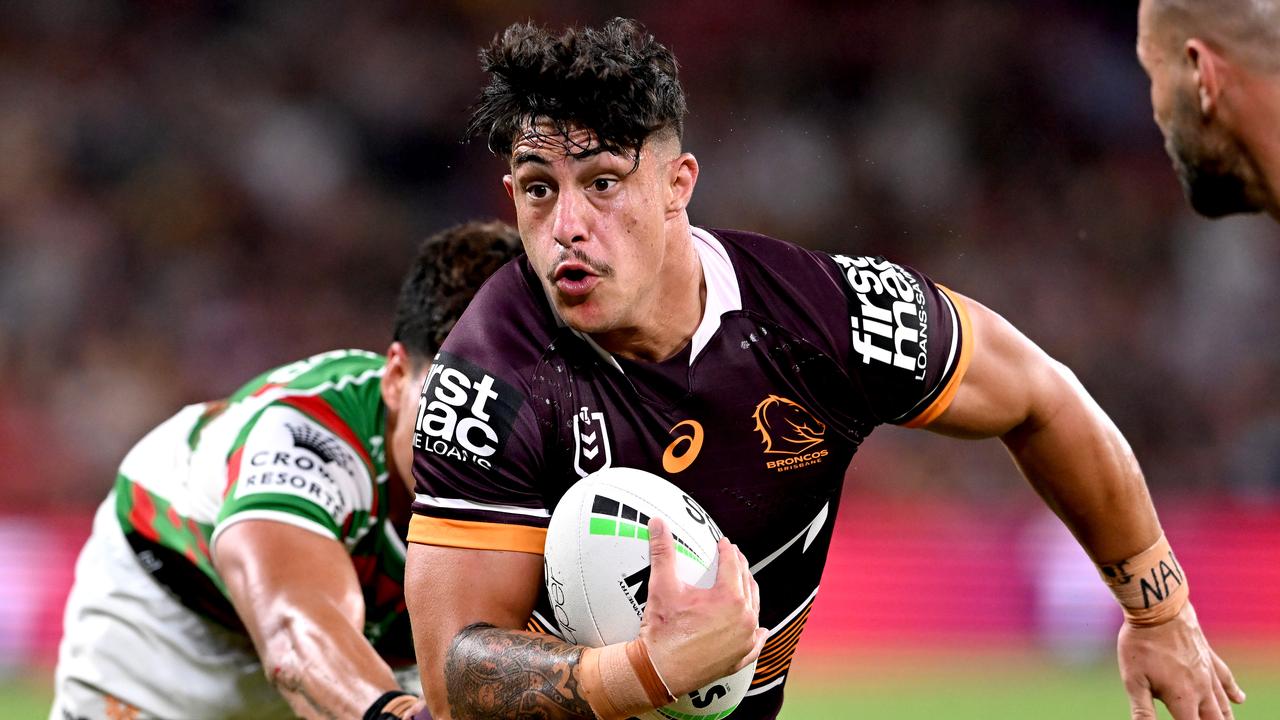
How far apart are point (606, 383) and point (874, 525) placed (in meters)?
7.14

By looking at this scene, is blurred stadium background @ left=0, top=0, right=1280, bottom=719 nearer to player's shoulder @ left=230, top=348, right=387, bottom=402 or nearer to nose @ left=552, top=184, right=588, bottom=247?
player's shoulder @ left=230, top=348, right=387, bottom=402

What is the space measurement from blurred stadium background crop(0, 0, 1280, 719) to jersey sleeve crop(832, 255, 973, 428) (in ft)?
21.5

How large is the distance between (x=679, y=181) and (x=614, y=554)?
0.98 m

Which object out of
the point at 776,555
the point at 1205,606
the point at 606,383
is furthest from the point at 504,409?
the point at 1205,606

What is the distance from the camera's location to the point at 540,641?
3.40m

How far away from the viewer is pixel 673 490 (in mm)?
3496

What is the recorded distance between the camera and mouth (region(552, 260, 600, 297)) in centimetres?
358

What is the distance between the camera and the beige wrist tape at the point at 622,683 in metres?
3.23

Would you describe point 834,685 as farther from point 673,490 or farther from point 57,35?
point 57,35

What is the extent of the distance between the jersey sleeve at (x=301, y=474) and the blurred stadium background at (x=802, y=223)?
605 centimetres

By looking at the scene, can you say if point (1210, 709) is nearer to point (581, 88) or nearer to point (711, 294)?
point (711, 294)

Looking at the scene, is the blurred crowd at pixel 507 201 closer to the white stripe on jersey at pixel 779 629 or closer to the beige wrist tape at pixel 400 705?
the white stripe on jersey at pixel 779 629

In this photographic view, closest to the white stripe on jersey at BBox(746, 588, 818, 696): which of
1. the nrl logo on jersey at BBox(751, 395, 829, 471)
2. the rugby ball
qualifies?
the nrl logo on jersey at BBox(751, 395, 829, 471)

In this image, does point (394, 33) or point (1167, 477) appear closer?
point (1167, 477)
